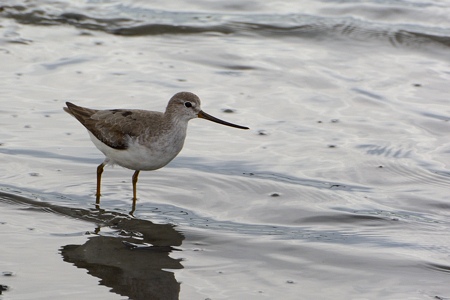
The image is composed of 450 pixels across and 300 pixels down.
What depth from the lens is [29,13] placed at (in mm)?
12055

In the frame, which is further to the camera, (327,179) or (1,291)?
(327,179)

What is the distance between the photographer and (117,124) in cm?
705

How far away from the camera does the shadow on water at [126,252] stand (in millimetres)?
5344

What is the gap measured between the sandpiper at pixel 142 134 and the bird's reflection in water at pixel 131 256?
468 mm

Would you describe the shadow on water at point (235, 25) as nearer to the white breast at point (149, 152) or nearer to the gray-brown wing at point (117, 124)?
the gray-brown wing at point (117, 124)

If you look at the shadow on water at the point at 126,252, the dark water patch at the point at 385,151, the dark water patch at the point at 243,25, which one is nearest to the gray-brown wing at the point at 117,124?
the shadow on water at the point at 126,252

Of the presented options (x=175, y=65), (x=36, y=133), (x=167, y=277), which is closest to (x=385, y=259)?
(x=167, y=277)

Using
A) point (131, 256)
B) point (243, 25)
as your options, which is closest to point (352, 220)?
point (131, 256)

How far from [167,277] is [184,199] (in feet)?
5.13

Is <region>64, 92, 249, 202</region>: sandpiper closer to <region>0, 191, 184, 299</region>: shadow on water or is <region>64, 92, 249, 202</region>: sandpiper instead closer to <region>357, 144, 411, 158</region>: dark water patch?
<region>0, 191, 184, 299</region>: shadow on water

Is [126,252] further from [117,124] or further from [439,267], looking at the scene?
[439,267]

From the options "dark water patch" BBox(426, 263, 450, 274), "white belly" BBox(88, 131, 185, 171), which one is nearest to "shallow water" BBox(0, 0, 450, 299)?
"dark water patch" BBox(426, 263, 450, 274)

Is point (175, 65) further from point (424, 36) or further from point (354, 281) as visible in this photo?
point (354, 281)

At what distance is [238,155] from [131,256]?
2.35 m
